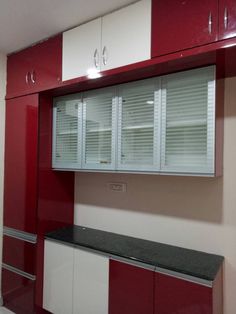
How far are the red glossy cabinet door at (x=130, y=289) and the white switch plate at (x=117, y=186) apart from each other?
0.67 metres

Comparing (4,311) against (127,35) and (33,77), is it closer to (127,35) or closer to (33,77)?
(33,77)

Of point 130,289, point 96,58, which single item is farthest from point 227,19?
point 130,289

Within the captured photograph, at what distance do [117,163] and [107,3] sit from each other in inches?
45.8

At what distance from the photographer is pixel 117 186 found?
226 centimetres

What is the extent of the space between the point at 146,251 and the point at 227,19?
163 cm

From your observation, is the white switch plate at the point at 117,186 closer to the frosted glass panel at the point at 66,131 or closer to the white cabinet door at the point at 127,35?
the frosted glass panel at the point at 66,131

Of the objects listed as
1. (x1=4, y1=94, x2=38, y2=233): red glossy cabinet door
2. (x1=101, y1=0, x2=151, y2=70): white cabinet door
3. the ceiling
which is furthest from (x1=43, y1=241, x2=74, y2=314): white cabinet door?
the ceiling

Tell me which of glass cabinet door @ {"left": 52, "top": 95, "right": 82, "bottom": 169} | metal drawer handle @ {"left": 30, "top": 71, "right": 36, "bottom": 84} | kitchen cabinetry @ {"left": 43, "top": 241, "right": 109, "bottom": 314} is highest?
metal drawer handle @ {"left": 30, "top": 71, "right": 36, "bottom": 84}

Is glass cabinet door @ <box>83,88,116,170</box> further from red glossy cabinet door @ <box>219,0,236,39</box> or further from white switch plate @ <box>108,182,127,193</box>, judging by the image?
red glossy cabinet door @ <box>219,0,236,39</box>

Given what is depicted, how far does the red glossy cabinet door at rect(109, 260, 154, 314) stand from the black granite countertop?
3.5 inches

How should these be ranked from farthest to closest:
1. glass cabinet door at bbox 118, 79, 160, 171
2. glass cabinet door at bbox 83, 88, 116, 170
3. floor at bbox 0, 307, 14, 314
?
floor at bbox 0, 307, 14, 314 → glass cabinet door at bbox 83, 88, 116, 170 → glass cabinet door at bbox 118, 79, 160, 171

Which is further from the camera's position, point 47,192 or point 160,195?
point 47,192

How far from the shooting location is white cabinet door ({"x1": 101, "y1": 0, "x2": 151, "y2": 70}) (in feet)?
5.19

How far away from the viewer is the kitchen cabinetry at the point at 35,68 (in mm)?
2062
